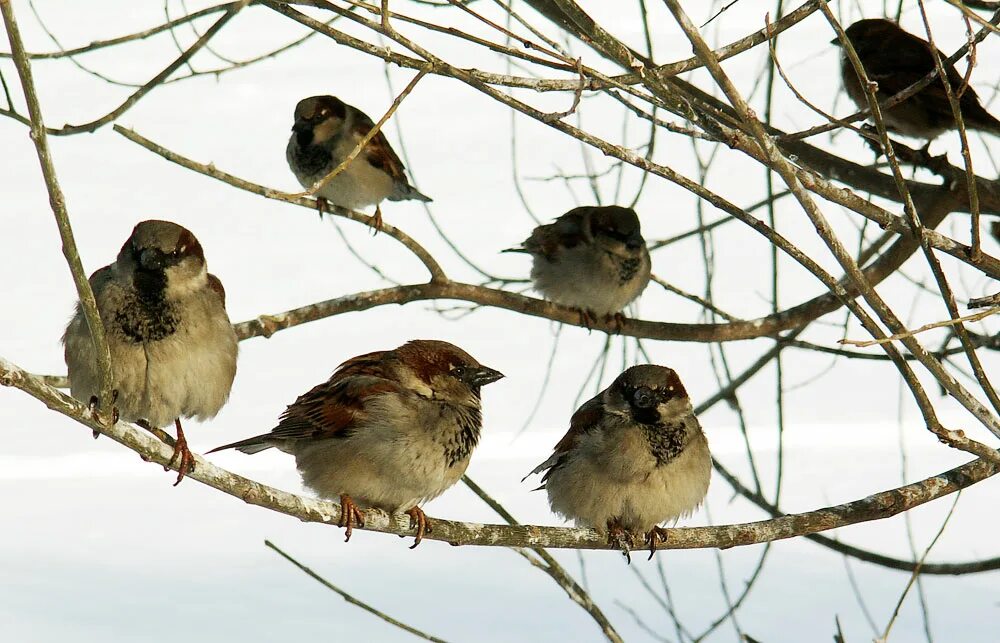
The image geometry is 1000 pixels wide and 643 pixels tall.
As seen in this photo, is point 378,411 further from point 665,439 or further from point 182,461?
point 665,439

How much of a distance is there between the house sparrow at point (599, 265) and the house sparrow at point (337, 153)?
2.68 ft

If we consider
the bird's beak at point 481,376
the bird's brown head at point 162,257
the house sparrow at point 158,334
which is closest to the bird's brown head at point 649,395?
the bird's beak at point 481,376

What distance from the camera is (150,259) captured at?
286 centimetres

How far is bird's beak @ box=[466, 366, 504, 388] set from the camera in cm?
325

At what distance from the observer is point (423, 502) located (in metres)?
3.04

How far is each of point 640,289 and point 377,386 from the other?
2.39 metres

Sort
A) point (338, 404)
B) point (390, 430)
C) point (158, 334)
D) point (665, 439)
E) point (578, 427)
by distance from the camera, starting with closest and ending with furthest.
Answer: point (158, 334) < point (390, 430) < point (338, 404) < point (665, 439) < point (578, 427)

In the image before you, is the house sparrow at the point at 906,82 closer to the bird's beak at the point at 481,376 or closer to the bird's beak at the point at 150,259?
the bird's beak at the point at 481,376

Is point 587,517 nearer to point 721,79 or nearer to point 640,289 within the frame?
point 721,79

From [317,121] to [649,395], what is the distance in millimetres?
2806

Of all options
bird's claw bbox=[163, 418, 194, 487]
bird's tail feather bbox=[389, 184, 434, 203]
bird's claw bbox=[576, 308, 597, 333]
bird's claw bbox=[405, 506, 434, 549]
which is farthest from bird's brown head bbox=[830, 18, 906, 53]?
bird's claw bbox=[163, 418, 194, 487]

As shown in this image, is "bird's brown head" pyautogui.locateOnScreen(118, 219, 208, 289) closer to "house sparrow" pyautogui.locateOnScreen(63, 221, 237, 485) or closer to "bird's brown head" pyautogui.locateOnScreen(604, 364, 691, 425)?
"house sparrow" pyautogui.locateOnScreen(63, 221, 237, 485)

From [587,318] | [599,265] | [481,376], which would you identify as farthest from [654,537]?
[599,265]

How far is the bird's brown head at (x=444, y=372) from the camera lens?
3182 millimetres
